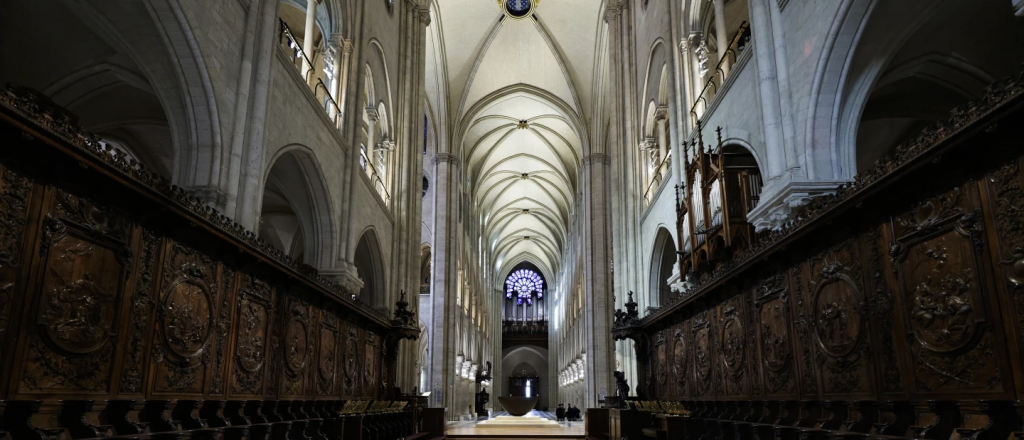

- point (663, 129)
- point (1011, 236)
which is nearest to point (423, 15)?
point (663, 129)

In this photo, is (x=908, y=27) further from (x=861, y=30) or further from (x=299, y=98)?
(x=299, y=98)

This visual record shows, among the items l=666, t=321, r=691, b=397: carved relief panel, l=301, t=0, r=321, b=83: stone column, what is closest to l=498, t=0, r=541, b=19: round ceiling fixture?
l=301, t=0, r=321, b=83: stone column

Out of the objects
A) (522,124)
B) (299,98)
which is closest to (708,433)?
(299,98)

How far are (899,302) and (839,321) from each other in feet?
2.83

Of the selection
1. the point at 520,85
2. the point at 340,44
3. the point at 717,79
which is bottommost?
the point at 717,79

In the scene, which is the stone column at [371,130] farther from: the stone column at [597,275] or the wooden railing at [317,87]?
the stone column at [597,275]

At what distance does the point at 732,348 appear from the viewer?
8.70 meters

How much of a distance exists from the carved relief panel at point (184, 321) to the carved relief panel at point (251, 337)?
0.56 meters

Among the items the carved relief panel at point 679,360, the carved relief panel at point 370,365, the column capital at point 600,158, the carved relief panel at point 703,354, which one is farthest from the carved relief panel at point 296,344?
the column capital at point 600,158

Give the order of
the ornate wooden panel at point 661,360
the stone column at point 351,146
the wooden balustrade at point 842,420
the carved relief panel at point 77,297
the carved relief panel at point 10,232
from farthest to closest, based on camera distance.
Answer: the stone column at point 351,146 → the ornate wooden panel at point 661,360 → the carved relief panel at point 77,297 → the wooden balustrade at point 842,420 → the carved relief panel at point 10,232

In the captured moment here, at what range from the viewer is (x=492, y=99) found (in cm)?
2923

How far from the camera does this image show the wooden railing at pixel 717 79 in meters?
11.4

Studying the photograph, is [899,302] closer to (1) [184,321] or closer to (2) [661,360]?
(1) [184,321]

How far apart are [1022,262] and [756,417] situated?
437 cm
